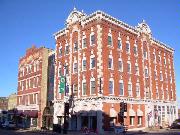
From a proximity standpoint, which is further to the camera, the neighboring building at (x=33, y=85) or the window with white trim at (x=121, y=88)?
the neighboring building at (x=33, y=85)

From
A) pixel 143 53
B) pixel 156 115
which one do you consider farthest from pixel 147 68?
pixel 156 115

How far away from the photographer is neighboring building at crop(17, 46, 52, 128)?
54.1m

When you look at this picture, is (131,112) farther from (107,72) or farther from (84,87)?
(84,87)

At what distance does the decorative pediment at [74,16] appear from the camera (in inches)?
1767

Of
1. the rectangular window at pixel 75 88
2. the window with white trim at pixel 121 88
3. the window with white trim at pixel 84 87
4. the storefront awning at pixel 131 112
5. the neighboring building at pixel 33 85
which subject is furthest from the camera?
the neighboring building at pixel 33 85

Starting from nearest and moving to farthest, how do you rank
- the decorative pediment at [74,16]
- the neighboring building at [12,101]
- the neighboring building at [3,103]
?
the decorative pediment at [74,16], the neighboring building at [12,101], the neighboring building at [3,103]

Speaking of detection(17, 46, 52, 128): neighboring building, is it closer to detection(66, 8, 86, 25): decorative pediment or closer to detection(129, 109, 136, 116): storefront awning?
detection(66, 8, 86, 25): decorative pediment

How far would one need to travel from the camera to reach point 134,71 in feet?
149

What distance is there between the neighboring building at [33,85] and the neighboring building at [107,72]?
7058 millimetres

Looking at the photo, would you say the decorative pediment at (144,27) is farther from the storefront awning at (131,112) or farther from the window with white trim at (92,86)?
the storefront awning at (131,112)

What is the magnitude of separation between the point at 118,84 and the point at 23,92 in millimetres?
28978

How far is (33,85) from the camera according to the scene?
5731 centimetres

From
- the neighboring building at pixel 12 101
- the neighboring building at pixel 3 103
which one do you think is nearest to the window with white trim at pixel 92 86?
the neighboring building at pixel 12 101

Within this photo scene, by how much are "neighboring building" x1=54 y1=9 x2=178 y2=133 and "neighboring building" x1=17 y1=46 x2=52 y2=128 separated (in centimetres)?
706
